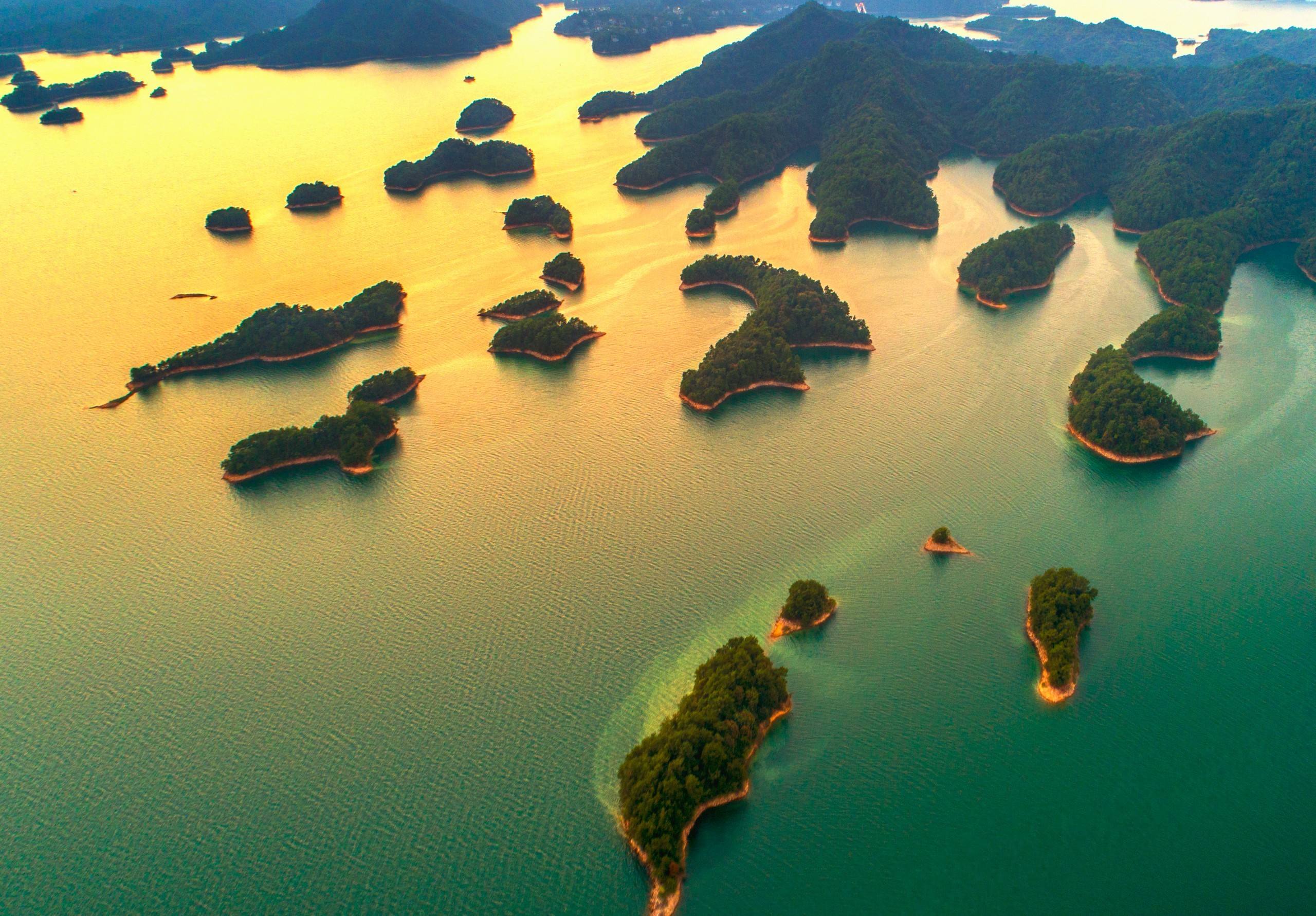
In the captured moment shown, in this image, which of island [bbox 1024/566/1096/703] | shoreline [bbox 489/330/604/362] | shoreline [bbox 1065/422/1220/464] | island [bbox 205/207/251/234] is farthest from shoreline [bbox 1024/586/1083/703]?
island [bbox 205/207/251/234]

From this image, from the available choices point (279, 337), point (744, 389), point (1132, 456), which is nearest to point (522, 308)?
point (279, 337)

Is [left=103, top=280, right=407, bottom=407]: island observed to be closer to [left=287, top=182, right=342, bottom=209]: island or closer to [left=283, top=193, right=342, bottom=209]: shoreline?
[left=283, top=193, right=342, bottom=209]: shoreline

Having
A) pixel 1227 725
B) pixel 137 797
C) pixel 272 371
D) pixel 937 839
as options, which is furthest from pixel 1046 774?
pixel 272 371

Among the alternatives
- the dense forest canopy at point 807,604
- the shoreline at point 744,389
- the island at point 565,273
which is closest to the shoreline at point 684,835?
the dense forest canopy at point 807,604

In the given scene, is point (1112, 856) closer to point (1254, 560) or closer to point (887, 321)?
point (1254, 560)

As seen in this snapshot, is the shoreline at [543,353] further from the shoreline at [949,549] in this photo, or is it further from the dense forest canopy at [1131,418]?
the dense forest canopy at [1131,418]

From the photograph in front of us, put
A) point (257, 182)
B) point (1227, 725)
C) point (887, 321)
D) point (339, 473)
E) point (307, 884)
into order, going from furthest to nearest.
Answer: point (257, 182) < point (887, 321) < point (339, 473) < point (1227, 725) < point (307, 884)
